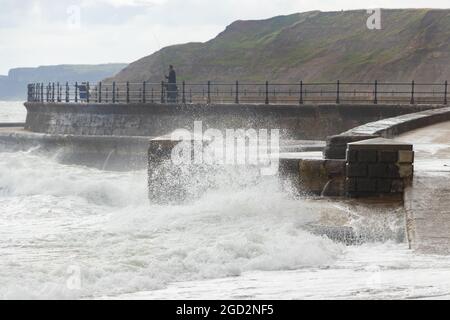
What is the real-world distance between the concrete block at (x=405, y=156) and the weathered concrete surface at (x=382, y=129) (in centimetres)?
145

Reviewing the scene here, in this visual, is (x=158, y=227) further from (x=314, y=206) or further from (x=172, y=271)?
(x=172, y=271)

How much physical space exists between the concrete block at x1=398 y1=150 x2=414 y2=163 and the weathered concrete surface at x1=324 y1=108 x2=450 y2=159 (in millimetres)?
1450

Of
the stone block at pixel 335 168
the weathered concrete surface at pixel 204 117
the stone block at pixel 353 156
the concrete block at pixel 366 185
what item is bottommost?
the weathered concrete surface at pixel 204 117

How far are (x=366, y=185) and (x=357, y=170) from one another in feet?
0.64

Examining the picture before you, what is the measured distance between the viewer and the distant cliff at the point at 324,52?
95.1 m

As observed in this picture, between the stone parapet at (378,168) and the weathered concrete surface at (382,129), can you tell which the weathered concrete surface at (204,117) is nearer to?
the weathered concrete surface at (382,129)

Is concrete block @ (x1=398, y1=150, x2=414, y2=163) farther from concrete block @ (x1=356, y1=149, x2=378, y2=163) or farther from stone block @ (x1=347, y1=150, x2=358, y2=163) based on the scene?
stone block @ (x1=347, y1=150, x2=358, y2=163)

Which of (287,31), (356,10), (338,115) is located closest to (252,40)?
(287,31)

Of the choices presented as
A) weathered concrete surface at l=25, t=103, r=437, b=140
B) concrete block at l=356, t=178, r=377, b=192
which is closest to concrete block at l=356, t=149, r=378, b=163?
concrete block at l=356, t=178, r=377, b=192

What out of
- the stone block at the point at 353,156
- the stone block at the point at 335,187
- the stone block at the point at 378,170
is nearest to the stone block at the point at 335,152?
the stone block at the point at 335,187

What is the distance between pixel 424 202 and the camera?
955 cm

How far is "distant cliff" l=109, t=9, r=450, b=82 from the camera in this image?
312 ft

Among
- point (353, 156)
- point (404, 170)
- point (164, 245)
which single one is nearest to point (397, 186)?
point (404, 170)

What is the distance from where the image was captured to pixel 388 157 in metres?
10.8
